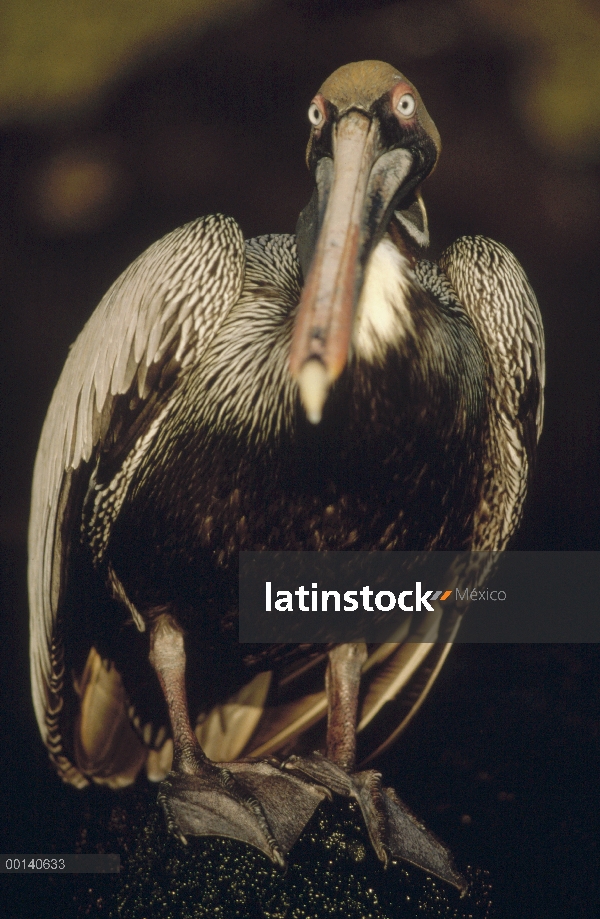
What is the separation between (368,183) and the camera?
1.77 metres

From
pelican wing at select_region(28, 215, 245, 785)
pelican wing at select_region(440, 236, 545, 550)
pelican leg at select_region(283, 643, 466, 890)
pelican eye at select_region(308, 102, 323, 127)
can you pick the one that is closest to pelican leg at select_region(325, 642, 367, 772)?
pelican leg at select_region(283, 643, 466, 890)

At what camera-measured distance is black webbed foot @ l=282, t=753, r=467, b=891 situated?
72.9 inches

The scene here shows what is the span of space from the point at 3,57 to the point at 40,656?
1562 millimetres

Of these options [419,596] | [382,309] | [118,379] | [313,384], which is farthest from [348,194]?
[419,596]

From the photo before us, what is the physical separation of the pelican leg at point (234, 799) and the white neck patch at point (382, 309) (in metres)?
0.93

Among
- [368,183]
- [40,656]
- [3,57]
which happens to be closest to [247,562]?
[40,656]

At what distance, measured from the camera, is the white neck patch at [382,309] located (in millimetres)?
1812

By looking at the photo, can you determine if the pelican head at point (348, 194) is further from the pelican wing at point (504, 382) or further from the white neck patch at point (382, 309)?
the pelican wing at point (504, 382)

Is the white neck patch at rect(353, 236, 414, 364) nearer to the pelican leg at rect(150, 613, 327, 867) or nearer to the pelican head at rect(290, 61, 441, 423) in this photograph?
the pelican head at rect(290, 61, 441, 423)

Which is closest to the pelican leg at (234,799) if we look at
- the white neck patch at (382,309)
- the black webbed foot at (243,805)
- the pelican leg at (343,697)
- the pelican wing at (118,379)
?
the black webbed foot at (243,805)

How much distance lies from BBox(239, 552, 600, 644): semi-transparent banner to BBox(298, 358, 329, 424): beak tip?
589mm

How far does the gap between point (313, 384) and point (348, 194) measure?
0.44m

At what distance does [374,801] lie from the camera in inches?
75.7

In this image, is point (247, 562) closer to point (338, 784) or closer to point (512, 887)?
point (338, 784)
